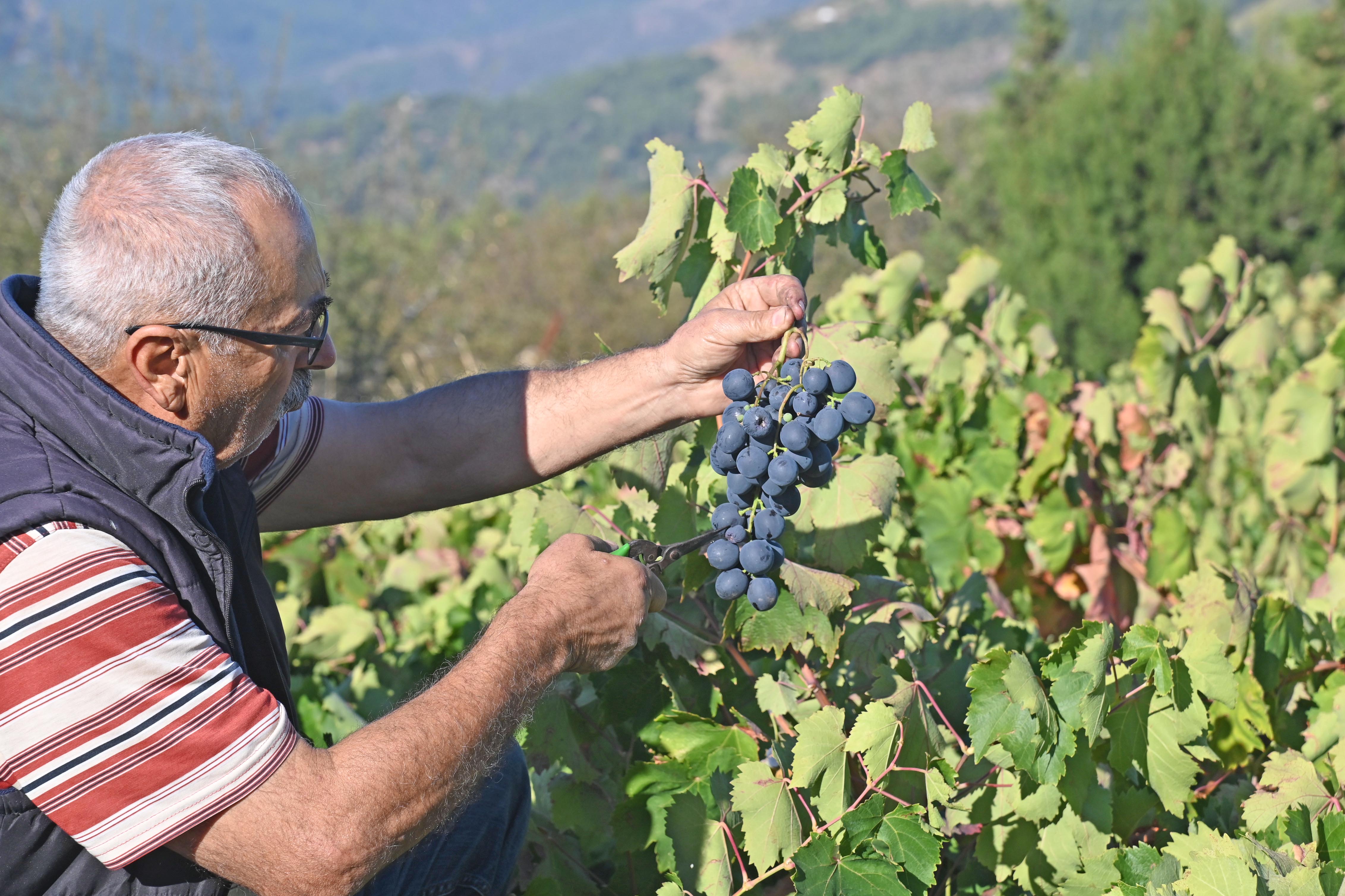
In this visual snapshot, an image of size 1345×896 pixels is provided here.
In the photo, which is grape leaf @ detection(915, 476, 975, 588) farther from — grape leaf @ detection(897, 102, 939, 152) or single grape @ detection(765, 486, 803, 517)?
single grape @ detection(765, 486, 803, 517)

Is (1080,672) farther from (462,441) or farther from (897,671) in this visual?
(462,441)

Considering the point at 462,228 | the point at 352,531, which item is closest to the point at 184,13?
the point at 462,228

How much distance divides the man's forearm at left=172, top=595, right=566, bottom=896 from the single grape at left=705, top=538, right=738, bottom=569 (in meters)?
0.35

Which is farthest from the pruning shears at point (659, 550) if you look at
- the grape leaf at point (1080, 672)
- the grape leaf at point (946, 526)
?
the grape leaf at point (946, 526)

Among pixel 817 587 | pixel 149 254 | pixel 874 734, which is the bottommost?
pixel 874 734

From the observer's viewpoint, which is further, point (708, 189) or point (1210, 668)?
point (708, 189)

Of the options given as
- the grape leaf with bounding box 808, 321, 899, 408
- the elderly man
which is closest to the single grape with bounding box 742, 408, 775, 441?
the elderly man

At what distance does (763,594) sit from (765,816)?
356mm

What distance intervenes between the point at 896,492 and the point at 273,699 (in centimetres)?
105

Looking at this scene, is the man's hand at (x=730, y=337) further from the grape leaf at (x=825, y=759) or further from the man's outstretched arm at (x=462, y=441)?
the grape leaf at (x=825, y=759)

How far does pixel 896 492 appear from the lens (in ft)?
6.34

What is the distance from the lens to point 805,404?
165 centimetres

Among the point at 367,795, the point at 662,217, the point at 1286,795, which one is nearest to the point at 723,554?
the point at 367,795

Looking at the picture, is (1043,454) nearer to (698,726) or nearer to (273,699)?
(698,726)
